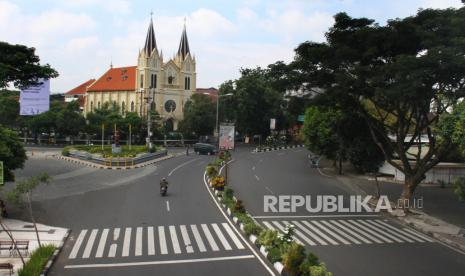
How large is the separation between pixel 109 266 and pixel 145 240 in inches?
154

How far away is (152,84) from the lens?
105 m

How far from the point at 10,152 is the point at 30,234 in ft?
20.1

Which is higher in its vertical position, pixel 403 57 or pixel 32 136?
pixel 403 57

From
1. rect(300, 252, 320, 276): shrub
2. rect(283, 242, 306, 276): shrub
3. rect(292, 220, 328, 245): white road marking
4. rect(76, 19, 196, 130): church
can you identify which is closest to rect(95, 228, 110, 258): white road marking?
rect(283, 242, 306, 276): shrub

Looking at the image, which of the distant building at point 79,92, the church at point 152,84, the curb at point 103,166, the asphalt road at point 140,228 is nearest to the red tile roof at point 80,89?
the distant building at point 79,92

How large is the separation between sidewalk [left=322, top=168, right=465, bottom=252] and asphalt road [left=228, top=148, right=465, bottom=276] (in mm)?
827

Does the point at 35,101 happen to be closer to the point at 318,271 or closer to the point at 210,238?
the point at 210,238

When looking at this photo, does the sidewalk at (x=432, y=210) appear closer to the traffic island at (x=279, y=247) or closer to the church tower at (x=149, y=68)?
the traffic island at (x=279, y=247)

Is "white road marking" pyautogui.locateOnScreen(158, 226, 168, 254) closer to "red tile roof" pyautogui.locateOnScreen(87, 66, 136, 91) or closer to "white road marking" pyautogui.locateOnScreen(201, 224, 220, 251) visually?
"white road marking" pyautogui.locateOnScreen(201, 224, 220, 251)

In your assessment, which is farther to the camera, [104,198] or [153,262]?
[104,198]

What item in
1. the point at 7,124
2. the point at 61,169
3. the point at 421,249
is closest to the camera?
the point at 421,249

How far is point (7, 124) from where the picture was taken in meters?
83.4

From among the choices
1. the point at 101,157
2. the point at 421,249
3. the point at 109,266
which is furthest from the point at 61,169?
the point at 421,249

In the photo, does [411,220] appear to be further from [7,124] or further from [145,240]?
[7,124]
